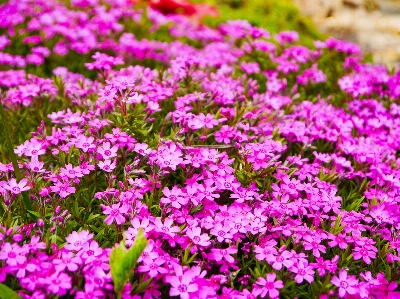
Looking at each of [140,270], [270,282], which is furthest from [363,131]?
[140,270]

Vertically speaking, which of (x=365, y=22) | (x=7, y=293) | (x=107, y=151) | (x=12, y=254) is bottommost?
(x=7, y=293)

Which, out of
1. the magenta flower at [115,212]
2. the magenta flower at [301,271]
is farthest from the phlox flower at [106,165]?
the magenta flower at [301,271]

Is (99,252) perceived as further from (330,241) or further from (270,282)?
(330,241)

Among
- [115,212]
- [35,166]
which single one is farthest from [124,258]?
[35,166]

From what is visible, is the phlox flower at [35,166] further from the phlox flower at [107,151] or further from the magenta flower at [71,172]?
the phlox flower at [107,151]

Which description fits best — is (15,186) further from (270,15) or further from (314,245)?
(270,15)
